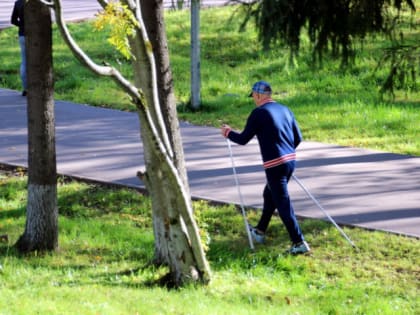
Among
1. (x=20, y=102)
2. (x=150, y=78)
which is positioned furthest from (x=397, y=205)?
(x=20, y=102)

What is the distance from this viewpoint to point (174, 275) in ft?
24.1

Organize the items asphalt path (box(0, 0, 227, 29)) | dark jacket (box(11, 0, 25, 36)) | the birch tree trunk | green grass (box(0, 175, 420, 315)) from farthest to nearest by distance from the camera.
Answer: asphalt path (box(0, 0, 227, 29)), dark jacket (box(11, 0, 25, 36)), green grass (box(0, 175, 420, 315)), the birch tree trunk

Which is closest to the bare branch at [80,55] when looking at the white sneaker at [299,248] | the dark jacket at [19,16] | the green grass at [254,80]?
the white sneaker at [299,248]

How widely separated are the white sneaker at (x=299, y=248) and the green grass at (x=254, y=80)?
3133 millimetres

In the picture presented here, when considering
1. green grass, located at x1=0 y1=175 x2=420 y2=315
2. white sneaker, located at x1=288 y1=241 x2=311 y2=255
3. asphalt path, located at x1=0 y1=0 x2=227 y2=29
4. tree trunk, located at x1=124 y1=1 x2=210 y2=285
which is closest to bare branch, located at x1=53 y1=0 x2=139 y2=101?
tree trunk, located at x1=124 y1=1 x2=210 y2=285

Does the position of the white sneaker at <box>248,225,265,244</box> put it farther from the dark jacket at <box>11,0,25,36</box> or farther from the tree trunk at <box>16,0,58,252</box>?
the dark jacket at <box>11,0,25,36</box>

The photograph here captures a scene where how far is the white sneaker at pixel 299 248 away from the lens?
8164 mm

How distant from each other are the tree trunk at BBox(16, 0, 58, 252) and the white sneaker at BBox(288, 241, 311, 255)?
235cm

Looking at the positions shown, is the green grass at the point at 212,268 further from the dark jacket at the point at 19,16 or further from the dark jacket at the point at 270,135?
the dark jacket at the point at 19,16

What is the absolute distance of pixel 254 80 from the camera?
16859 mm

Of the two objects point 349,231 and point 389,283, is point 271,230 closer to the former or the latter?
point 349,231

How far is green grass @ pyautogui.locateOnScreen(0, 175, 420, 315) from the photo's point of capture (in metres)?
6.68

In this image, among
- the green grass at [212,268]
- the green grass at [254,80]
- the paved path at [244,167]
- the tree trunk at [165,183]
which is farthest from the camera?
the green grass at [254,80]

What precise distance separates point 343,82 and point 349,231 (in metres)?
8.08
